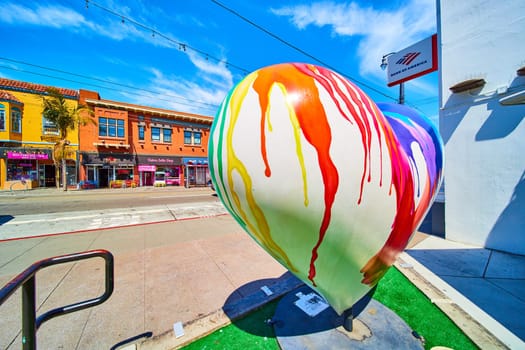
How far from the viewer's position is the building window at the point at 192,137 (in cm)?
2336

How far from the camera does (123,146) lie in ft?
64.5

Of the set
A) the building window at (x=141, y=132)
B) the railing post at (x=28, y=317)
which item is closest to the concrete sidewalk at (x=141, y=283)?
the railing post at (x=28, y=317)

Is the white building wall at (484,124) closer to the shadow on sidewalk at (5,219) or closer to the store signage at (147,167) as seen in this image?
the shadow on sidewalk at (5,219)

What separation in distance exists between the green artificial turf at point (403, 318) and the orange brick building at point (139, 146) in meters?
21.4

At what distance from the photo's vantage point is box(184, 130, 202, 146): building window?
76.6 ft

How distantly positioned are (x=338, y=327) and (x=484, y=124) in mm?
5777

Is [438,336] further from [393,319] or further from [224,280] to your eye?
[224,280]

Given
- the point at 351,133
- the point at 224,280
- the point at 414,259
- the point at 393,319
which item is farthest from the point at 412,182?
the point at 414,259

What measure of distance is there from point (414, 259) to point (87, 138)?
82.0 feet

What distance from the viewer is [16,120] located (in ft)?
58.4

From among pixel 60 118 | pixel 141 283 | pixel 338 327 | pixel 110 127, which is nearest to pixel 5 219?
pixel 141 283

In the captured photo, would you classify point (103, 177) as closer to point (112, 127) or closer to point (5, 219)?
point (112, 127)

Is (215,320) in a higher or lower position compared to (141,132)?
lower

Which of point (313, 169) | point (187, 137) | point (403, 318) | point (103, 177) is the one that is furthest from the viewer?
point (187, 137)
